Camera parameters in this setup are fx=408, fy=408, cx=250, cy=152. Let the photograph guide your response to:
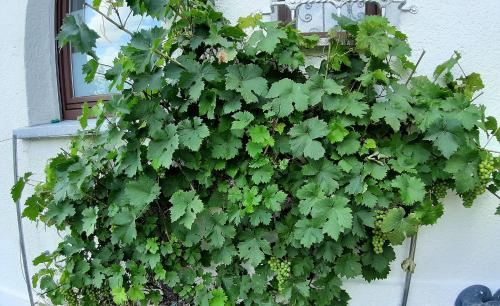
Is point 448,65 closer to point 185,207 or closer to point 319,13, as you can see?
point 319,13

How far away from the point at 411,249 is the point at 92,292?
183 cm

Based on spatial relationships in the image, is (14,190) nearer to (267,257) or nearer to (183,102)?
(183,102)

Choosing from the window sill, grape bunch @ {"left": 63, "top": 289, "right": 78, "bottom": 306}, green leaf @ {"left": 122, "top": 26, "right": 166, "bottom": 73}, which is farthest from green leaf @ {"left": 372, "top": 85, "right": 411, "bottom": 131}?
grape bunch @ {"left": 63, "top": 289, "right": 78, "bottom": 306}

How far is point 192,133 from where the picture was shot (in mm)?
1995

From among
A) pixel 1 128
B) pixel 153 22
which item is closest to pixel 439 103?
pixel 153 22

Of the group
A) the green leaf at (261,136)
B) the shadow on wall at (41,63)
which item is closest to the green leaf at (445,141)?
the green leaf at (261,136)

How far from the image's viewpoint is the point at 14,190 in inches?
90.7

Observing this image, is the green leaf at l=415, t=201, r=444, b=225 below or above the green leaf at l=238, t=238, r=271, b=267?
above

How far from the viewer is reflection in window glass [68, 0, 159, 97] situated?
301cm

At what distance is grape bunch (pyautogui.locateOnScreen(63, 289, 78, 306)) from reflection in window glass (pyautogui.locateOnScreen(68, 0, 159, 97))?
1418 millimetres

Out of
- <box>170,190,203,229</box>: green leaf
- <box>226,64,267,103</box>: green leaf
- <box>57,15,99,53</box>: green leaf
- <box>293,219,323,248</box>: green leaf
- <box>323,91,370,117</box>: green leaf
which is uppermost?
<box>57,15,99,53</box>: green leaf

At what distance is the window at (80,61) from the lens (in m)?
3.13

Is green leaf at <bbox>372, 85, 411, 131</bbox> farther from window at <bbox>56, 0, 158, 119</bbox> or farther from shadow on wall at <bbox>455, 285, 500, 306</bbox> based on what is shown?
window at <bbox>56, 0, 158, 119</bbox>

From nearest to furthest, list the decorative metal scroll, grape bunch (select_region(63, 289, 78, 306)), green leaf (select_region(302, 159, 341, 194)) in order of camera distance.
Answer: green leaf (select_region(302, 159, 341, 194)) < the decorative metal scroll < grape bunch (select_region(63, 289, 78, 306))
